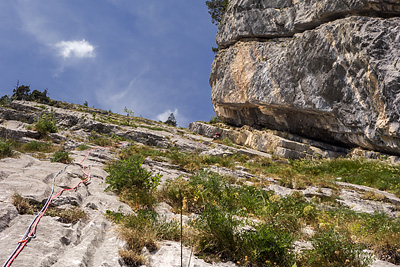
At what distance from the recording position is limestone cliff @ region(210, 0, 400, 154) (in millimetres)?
17297

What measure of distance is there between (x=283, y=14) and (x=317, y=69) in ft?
30.5

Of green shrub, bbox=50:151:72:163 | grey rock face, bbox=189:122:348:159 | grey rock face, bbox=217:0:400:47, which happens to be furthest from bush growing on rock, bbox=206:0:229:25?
green shrub, bbox=50:151:72:163

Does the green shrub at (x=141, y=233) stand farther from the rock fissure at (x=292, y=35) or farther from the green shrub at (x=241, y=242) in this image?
the rock fissure at (x=292, y=35)

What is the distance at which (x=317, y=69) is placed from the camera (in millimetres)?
21281

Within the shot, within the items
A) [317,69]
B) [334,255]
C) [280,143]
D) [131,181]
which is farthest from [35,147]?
[317,69]

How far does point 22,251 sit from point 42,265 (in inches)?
18.0

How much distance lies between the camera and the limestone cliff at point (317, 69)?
56.7ft

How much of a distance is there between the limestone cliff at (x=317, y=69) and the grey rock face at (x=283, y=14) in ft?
0.27

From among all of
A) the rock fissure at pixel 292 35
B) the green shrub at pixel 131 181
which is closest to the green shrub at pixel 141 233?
the green shrub at pixel 131 181

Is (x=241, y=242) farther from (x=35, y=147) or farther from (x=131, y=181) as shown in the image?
(x=35, y=147)

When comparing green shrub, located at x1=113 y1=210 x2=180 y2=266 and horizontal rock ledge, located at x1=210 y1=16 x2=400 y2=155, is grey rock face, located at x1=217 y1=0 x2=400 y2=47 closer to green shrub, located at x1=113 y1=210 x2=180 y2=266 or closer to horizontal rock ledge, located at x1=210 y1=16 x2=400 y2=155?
horizontal rock ledge, located at x1=210 y1=16 x2=400 y2=155

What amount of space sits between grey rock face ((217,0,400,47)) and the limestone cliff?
83 mm

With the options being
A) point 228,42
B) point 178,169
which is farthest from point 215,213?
point 228,42

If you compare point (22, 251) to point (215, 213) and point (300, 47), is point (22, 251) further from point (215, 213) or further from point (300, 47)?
point (300, 47)
